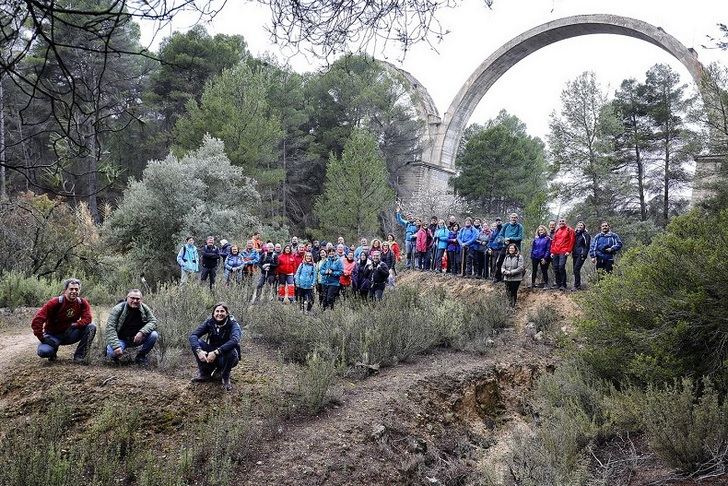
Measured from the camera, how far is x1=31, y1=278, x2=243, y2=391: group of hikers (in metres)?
6.14

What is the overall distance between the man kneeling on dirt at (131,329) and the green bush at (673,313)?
223 inches

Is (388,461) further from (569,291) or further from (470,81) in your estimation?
(470,81)

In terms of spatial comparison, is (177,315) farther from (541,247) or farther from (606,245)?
(606,245)

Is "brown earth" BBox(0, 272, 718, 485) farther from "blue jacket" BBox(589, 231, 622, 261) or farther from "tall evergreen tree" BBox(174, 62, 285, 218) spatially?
"tall evergreen tree" BBox(174, 62, 285, 218)

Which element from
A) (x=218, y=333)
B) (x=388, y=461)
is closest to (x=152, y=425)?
(x=218, y=333)

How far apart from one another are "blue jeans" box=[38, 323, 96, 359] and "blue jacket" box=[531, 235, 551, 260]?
28.1 ft

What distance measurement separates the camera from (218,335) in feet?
20.6

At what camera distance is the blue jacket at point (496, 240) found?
11.6 m

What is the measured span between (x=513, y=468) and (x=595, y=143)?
60.4ft

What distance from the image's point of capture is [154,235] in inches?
623

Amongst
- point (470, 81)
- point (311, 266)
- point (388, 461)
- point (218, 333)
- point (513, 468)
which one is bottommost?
point (388, 461)

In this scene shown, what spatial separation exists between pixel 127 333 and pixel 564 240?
27.3 ft

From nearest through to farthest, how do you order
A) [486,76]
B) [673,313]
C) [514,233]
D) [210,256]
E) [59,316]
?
[673,313] < [59,316] < [514,233] < [210,256] < [486,76]

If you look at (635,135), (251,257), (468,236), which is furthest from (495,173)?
(251,257)
